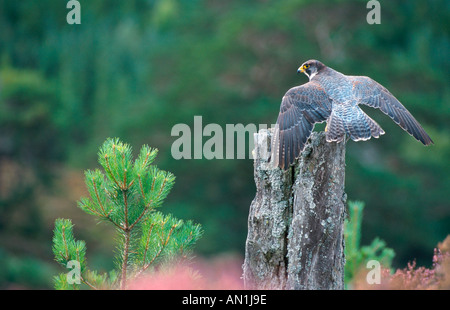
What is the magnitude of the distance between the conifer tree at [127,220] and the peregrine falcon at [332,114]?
2.77 feet

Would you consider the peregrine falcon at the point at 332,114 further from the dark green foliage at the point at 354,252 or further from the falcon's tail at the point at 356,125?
the dark green foliage at the point at 354,252

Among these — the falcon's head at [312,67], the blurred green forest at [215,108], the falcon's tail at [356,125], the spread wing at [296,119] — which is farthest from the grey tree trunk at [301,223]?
the blurred green forest at [215,108]

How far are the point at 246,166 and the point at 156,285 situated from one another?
50.0 feet

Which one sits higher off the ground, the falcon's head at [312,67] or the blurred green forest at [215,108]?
the blurred green forest at [215,108]

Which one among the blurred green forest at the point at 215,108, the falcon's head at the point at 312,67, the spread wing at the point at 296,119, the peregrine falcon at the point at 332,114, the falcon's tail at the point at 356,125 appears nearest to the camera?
the spread wing at the point at 296,119

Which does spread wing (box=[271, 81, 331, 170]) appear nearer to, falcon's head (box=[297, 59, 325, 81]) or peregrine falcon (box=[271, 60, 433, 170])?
peregrine falcon (box=[271, 60, 433, 170])

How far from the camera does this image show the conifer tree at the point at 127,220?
367cm

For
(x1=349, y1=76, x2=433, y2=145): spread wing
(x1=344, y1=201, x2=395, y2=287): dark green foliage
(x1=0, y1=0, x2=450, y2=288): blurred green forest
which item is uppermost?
(x1=0, y1=0, x2=450, y2=288): blurred green forest

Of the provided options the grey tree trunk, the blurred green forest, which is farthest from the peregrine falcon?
the blurred green forest

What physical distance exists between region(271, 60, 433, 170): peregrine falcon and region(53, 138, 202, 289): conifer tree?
843 mm

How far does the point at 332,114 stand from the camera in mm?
4938

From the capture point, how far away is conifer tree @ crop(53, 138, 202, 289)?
12.0 ft
